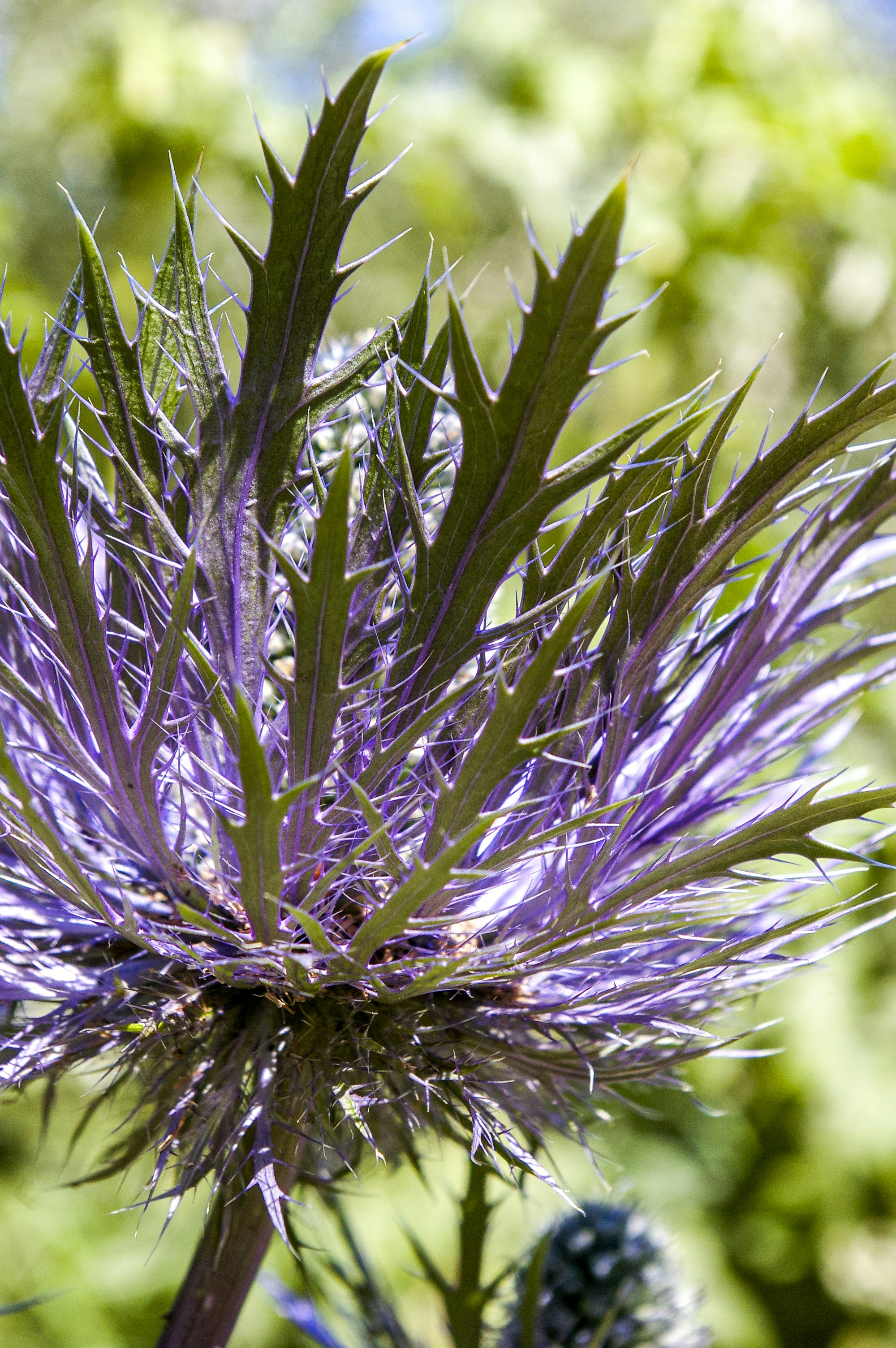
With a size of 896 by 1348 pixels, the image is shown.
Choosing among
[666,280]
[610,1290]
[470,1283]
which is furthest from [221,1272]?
[666,280]

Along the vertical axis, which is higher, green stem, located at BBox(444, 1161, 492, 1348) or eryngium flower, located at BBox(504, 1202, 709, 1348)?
green stem, located at BBox(444, 1161, 492, 1348)

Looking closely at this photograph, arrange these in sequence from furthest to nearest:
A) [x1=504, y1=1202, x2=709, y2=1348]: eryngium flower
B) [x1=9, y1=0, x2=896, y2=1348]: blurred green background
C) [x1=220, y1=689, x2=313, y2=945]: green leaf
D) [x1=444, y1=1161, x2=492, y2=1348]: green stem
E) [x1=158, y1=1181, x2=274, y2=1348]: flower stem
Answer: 1. [x1=9, y1=0, x2=896, y2=1348]: blurred green background
2. [x1=504, y1=1202, x2=709, y2=1348]: eryngium flower
3. [x1=444, y1=1161, x2=492, y2=1348]: green stem
4. [x1=158, y1=1181, x2=274, y2=1348]: flower stem
5. [x1=220, y1=689, x2=313, y2=945]: green leaf

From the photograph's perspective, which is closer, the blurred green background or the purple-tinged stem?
the purple-tinged stem

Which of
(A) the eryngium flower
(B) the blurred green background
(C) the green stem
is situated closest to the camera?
(C) the green stem

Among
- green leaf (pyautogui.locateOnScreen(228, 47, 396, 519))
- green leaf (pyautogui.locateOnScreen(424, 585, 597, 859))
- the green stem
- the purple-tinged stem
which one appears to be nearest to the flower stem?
the purple-tinged stem

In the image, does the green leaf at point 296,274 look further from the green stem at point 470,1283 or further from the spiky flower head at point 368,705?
the green stem at point 470,1283

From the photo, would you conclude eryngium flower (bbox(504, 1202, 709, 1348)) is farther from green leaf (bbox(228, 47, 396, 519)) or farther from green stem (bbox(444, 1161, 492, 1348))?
green leaf (bbox(228, 47, 396, 519))

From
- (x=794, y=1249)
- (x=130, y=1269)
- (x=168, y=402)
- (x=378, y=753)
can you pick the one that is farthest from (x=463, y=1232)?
(x=794, y=1249)
